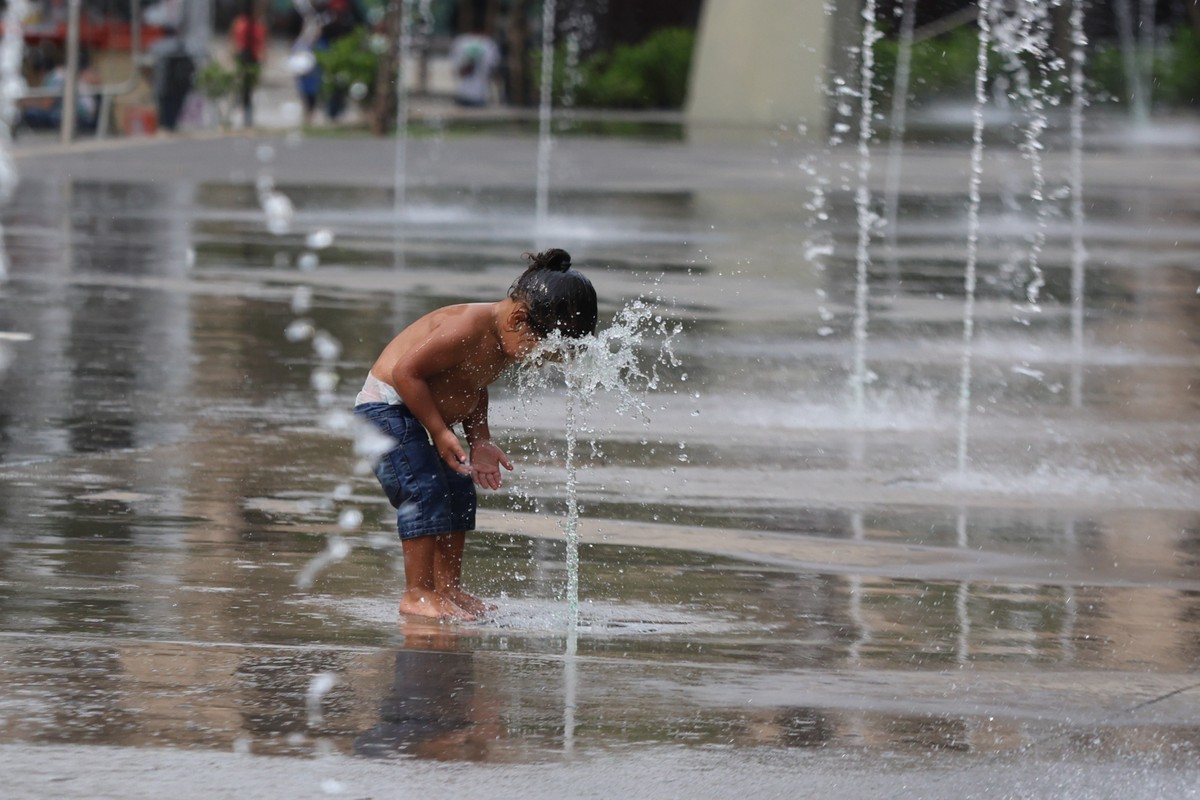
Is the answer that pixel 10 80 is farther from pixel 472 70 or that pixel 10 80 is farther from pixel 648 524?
pixel 648 524

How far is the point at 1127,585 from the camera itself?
720 cm

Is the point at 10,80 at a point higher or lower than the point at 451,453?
higher

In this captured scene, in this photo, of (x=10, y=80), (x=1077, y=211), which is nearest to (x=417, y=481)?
(x=1077, y=211)

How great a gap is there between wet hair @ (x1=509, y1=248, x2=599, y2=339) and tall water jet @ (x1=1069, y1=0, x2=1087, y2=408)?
558cm

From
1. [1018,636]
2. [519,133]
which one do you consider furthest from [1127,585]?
[519,133]

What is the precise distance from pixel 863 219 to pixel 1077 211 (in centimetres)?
235

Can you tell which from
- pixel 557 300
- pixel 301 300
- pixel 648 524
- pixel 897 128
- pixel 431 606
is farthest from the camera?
pixel 897 128

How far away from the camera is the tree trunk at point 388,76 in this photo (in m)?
31.0

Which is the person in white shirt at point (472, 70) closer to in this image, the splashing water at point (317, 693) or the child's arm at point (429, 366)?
the child's arm at point (429, 366)

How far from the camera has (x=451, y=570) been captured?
6.46 m

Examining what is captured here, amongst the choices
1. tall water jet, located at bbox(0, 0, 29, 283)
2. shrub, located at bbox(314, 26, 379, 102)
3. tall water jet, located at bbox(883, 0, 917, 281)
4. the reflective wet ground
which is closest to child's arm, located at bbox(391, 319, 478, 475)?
the reflective wet ground

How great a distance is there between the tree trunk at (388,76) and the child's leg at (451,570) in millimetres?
25067

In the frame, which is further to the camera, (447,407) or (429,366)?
(447,407)

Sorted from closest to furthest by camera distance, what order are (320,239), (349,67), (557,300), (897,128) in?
(557,300), (320,239), (349,67), (897,128)
